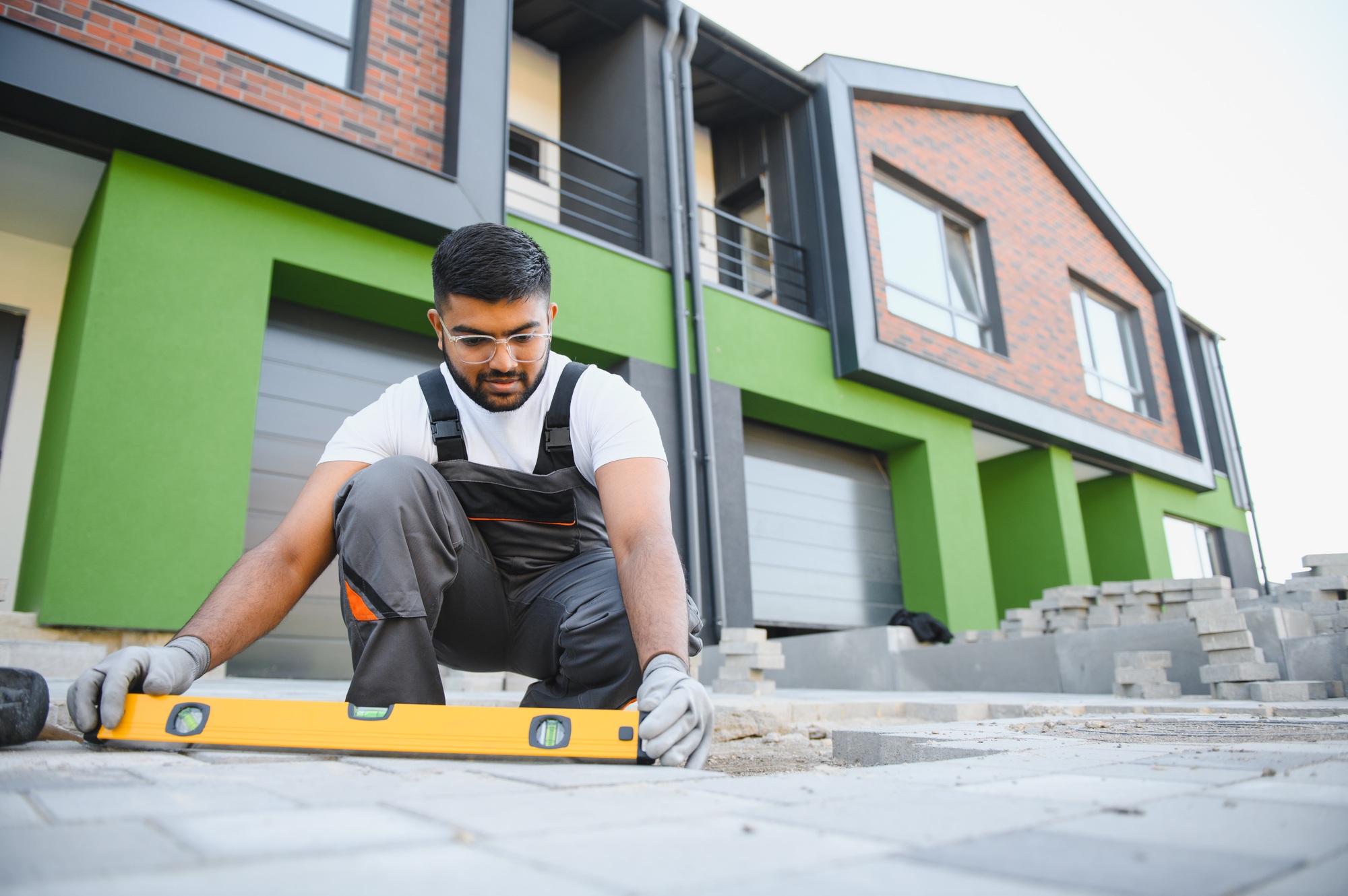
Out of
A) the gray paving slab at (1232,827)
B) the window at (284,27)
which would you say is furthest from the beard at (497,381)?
the window at (284,27)

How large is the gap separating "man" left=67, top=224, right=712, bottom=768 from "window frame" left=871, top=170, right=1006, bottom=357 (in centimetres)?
738

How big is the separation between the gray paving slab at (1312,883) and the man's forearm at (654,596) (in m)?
1.18

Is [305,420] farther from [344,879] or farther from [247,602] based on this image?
[344,879]

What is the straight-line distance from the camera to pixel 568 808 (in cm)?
97

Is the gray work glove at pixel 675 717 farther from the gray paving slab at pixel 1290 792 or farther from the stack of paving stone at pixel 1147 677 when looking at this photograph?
the stack of paving stone at pixel 1147 677

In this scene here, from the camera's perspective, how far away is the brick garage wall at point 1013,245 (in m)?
8.98

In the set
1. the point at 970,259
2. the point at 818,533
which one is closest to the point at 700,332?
the point at 818,533

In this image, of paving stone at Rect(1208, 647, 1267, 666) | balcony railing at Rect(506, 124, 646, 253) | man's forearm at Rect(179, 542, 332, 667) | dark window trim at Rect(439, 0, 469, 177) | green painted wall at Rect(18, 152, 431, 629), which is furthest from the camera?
balcony railing at Rect(506, 124, 646, 253)

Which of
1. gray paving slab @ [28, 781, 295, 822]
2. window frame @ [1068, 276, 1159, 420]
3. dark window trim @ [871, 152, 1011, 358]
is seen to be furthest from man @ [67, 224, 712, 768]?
window frame @ [1068, 276, 1159, 420]

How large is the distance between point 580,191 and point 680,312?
5.76 feet

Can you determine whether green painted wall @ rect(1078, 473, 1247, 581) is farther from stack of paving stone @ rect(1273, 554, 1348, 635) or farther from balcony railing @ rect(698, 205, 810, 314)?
balcony railing @ rect(698, 205, 810, 314)

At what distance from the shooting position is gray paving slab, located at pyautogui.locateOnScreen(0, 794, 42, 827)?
2.73 ft

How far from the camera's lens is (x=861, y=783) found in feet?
4.01

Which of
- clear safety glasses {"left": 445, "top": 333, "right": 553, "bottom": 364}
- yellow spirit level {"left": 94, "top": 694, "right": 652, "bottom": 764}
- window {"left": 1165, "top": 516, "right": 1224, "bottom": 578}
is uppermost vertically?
window {"left": 1165, "top": 516, "right": 1224, "bottom": 578}
